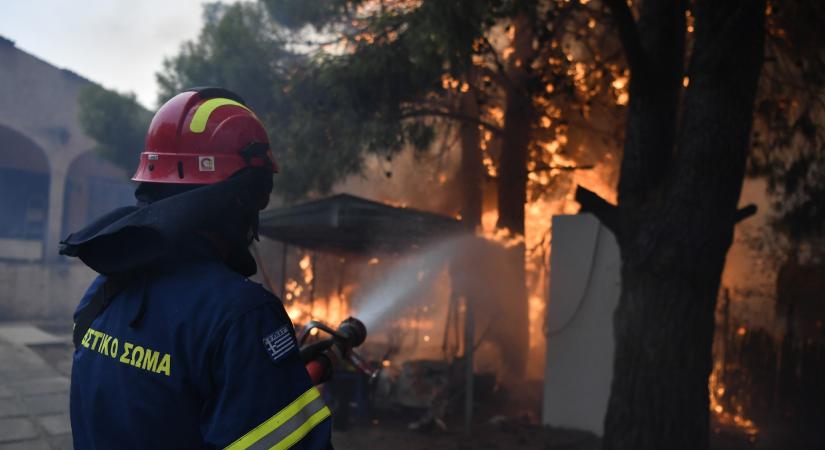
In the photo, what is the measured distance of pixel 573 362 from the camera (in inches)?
300

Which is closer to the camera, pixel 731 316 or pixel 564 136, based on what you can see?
pixel 731 316

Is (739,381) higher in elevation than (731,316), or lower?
lower

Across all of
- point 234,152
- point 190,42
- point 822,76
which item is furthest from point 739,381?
point 190,42

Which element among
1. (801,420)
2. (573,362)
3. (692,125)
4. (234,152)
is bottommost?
(801,420)

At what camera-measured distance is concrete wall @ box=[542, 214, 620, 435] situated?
742 centimetres

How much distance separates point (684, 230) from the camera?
485cm

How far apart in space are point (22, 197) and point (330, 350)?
19049 millimetres

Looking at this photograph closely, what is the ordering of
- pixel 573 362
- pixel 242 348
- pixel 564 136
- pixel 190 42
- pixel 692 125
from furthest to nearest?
pixel 190 42 < pixel 564 136 < pixel 573 362 < pixel 692 125 < pixel 242 348

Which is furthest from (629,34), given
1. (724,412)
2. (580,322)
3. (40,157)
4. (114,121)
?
(40,157)

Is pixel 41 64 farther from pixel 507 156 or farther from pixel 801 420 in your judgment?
pixel 801 420

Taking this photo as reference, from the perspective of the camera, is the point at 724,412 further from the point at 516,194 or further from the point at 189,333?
the point at 189,333

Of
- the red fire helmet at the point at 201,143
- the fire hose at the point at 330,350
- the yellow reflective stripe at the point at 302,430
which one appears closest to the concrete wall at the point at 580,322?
the fire hose at the point at 330,350

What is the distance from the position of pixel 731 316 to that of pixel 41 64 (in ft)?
56.8

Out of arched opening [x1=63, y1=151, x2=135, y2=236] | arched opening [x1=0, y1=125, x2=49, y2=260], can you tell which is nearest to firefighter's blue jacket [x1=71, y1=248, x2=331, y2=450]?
arched opening [x1=0, y1=125, x2=49, y2=260]
